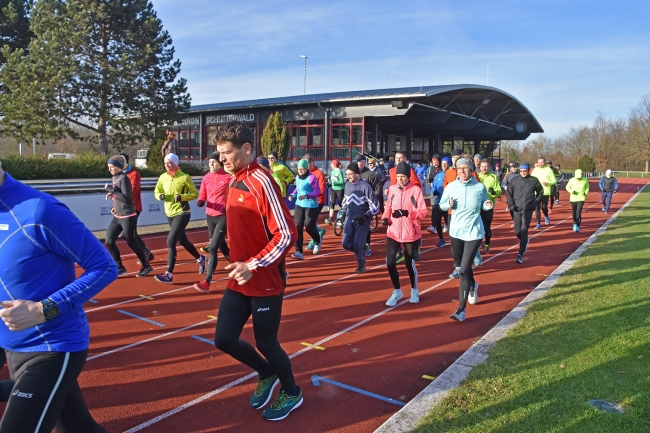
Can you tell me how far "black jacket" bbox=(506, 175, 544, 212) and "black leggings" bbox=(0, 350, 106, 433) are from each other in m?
9.50

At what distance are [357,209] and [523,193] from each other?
3.89 metres

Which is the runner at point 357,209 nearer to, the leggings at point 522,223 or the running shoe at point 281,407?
the leggings at point 522,223

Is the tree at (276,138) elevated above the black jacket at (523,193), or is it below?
above

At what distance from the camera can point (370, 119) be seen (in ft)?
105

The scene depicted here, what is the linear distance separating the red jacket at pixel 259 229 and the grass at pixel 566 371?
155 cm

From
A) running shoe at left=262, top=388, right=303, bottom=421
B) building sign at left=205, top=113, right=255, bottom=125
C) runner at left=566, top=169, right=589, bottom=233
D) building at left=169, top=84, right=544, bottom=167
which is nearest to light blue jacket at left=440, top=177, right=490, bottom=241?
running shoe at left=262, top=388, right=303, bottom=421

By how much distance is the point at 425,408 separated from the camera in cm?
394

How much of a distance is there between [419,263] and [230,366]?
6.18m

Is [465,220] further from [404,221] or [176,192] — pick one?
[176,192]

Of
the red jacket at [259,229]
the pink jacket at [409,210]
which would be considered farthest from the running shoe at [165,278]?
the red jacket at [259,229]

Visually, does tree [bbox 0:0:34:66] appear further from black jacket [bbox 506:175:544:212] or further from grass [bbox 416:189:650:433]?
grass [bbox 416:189:650:433]

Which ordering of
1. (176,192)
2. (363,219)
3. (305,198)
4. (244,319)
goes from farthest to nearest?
1. (305,198)
2. (363,219)
3. (176,192)
4. (244,319)

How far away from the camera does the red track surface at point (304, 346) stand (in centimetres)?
405

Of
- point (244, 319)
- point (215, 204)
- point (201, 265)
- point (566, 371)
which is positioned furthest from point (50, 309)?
point (201, 265)
